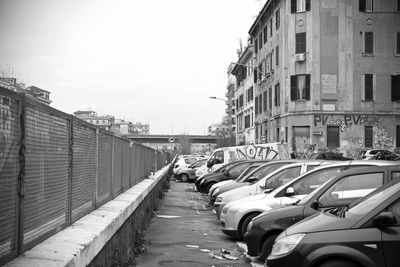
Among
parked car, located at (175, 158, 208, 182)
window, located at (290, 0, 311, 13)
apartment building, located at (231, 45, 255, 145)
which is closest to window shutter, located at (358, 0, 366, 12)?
window, located at (290, 0, 311, 13)

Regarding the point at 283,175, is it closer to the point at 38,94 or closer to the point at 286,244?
the point at 38,94

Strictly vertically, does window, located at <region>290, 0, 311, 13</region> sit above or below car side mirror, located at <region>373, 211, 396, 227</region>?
above

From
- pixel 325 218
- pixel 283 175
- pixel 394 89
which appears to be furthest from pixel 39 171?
pixel 394 89

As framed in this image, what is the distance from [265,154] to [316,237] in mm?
22140

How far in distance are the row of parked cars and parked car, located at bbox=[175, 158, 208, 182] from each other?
73.8 ft

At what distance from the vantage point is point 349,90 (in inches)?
1555

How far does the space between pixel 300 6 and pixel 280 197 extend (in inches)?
1325

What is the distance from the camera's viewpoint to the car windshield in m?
5.01

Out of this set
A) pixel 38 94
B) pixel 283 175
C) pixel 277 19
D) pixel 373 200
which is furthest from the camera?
pixel 277 19

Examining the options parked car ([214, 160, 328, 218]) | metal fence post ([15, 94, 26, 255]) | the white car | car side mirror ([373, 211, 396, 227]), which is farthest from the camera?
parked car ([214, 160, 328, 218])

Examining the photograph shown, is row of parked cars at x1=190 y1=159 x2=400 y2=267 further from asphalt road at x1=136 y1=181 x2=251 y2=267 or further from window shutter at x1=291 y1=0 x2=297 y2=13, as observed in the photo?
window shutter at x1=291 y1=0 x2=297 y2=13

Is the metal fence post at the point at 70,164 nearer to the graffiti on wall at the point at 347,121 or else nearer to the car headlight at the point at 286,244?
the car headlight at the point at 286,244

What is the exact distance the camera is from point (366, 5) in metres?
40.3

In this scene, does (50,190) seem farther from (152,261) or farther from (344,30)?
(344,30)
